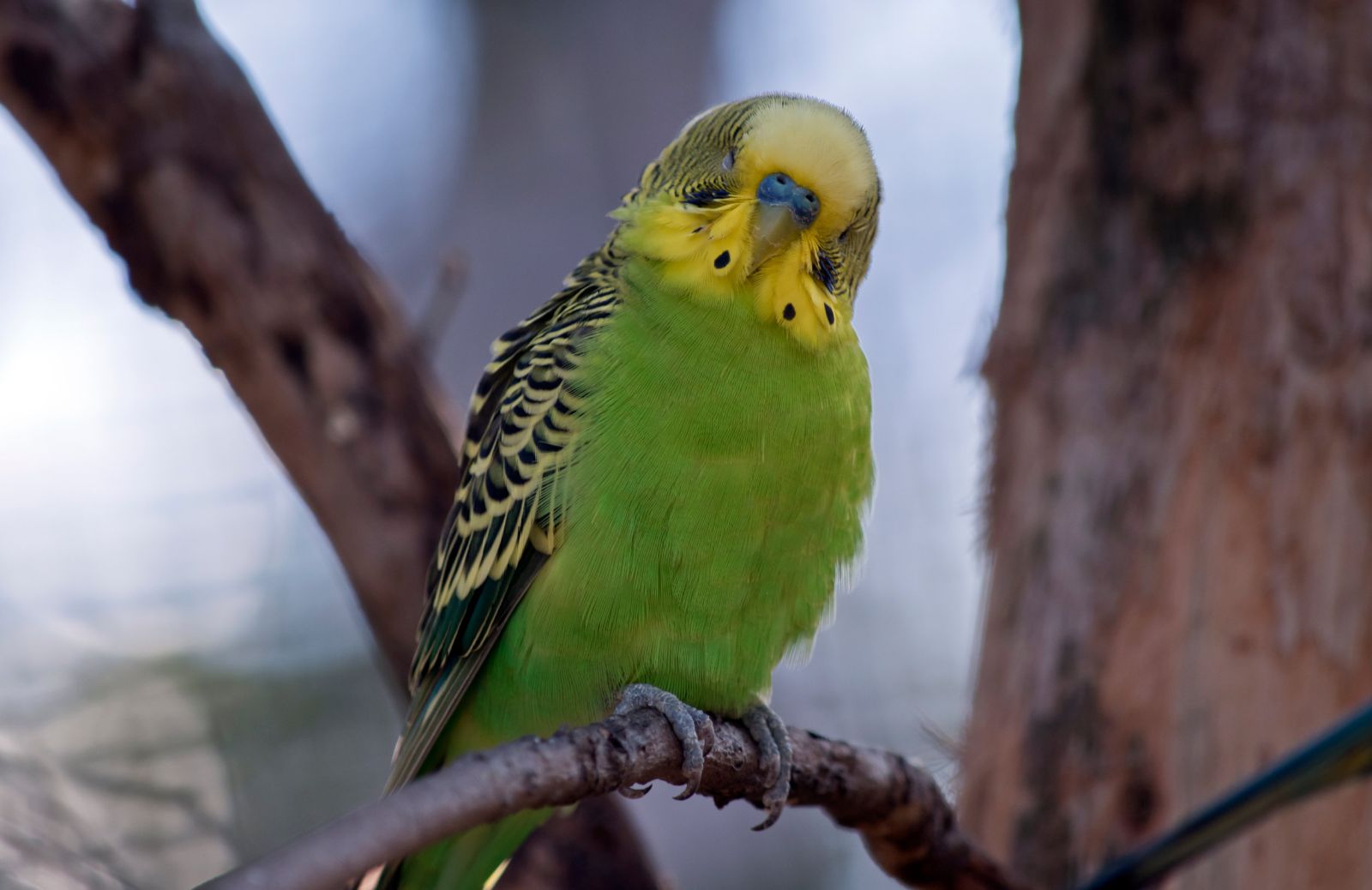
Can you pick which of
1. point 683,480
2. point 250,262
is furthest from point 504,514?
point 250,262

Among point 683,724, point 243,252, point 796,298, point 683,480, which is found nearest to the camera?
point 683,724

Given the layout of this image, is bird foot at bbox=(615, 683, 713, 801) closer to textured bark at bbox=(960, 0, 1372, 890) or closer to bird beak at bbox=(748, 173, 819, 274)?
bird beak at bbox=(748, 173, 819, 274)

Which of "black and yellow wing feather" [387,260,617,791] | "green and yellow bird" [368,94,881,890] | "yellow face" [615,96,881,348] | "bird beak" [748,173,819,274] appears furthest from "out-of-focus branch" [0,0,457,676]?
"bird beak" [748,173,819,274]

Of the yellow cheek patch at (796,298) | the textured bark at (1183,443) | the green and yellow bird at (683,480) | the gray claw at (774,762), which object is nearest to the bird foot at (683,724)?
the green and yellow bird at (683,480)

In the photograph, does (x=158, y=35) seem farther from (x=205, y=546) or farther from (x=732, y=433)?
(x=205, y=546)

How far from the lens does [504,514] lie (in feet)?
10.3

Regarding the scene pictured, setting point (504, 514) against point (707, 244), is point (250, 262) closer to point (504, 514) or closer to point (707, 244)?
point (504, 514)

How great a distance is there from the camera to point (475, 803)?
178cm

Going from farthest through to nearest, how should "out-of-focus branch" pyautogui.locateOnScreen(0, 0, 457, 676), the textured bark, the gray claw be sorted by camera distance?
"out-of-focus branch" pyautogui.locateOnScreen(0, 0, 457, 676), the textured bark, the gray claw

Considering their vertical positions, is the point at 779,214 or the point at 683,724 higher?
the point at 779,214

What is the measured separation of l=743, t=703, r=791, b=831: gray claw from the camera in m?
2.86

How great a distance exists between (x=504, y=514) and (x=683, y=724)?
778mm

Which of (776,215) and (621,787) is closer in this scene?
(621,787)

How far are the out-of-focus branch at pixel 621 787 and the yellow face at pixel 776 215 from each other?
102 cm
